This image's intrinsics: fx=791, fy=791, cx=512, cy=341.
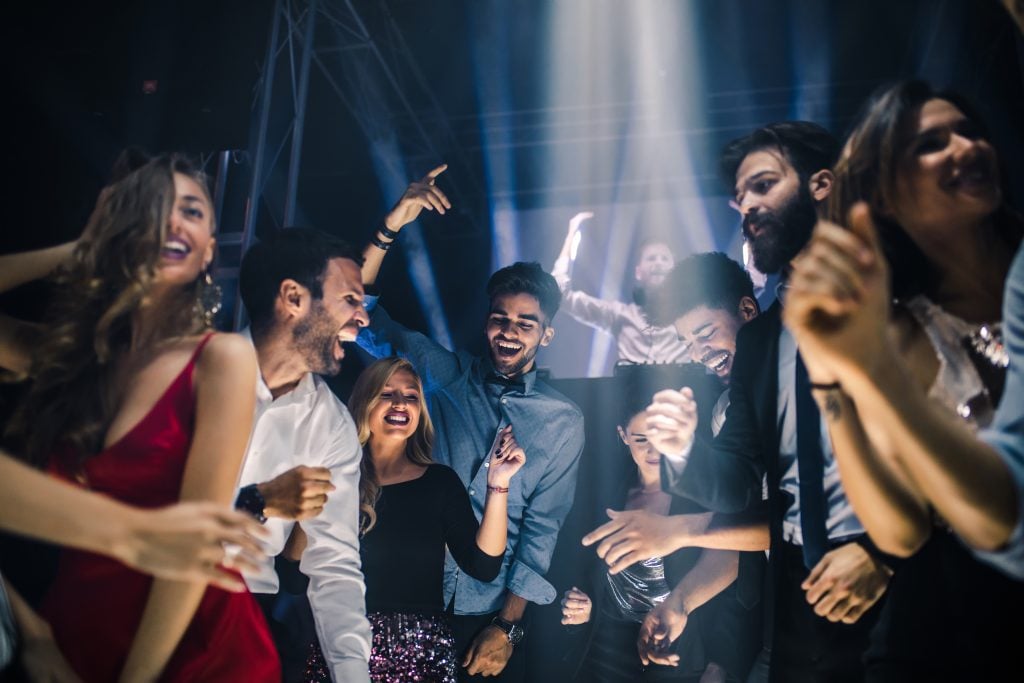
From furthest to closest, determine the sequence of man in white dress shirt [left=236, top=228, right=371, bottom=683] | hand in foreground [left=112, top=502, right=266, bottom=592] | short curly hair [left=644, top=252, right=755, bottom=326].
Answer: short curly hair [left=644, top=252, right=755, bottom=326]
man in white dress shirt [left=236, top=228, right=371, bottom=683]
hand in foreground [left=112, top=502, right=266, bottom=592]

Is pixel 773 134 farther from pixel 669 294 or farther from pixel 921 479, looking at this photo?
pixel 921 479

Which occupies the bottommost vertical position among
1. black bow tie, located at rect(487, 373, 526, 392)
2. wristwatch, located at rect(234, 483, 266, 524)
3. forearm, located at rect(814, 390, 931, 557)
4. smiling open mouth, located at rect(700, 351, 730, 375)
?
wristwatch, located at rect(234, 483, 266, 524)

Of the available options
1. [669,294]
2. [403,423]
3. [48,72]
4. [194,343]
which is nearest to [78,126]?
[48,72]

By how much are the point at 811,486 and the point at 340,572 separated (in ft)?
5.08

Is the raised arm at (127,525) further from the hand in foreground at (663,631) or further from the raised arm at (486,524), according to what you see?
the hand in foreground at (663,631)

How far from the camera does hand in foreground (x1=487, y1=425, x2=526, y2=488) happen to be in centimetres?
304

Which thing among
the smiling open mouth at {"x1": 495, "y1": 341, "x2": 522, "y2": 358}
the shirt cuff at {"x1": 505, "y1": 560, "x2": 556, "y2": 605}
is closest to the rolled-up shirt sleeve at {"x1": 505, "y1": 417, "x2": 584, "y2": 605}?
the shirt cuff at {"x1": 505, "y1": 560, "x2": 556, "y2": 605}

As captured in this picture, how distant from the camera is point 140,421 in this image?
2.13 metres

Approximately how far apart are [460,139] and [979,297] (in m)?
4.01

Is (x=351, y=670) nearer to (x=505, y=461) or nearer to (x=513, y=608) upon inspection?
(x=513, y=608)

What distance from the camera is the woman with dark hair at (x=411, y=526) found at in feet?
9.45

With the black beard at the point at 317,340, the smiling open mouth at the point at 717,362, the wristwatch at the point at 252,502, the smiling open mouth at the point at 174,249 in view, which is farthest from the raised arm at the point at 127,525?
the smiling open mouth at the point at 717,362

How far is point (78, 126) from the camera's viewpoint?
3.13 m

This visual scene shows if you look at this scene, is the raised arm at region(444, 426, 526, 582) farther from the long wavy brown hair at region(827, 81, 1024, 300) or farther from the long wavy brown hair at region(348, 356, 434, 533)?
the long wavy brown hair at region(827, 81, 1024, 300)
